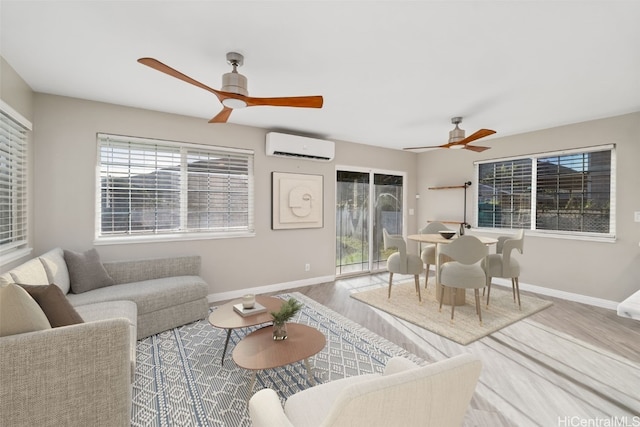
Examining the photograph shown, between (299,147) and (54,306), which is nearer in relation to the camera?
(54,306)

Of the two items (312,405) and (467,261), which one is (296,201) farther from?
(312,405)

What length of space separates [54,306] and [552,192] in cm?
557

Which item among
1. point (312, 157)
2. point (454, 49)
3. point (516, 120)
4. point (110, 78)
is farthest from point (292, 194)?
point (516, 120)

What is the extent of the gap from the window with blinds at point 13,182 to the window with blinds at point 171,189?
608mm

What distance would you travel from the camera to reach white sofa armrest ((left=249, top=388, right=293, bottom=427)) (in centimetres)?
99

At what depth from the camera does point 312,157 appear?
14.7 feet

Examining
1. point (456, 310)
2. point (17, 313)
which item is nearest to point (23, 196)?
point (17, 313)

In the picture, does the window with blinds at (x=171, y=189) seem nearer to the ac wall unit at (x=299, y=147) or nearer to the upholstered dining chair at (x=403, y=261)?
the ac wall unit at (x=299, y=147)

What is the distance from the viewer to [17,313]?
1.26 meters

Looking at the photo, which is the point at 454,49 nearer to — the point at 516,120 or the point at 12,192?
the point at 516,120

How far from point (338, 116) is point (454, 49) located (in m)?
1.75

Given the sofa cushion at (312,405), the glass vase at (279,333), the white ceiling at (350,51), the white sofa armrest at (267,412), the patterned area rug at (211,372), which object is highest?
the white ceiling at (350,51)

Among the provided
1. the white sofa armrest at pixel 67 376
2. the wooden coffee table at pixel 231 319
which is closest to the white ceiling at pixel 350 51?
the white sofa armrest at pixel 67 376

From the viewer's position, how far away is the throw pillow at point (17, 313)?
1.23 m
